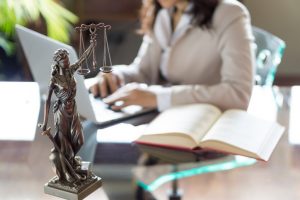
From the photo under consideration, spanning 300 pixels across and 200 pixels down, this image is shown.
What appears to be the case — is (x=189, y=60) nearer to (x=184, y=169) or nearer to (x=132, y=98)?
(x=132, y=98)

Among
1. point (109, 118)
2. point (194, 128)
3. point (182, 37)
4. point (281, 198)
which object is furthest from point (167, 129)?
point (182, 37)

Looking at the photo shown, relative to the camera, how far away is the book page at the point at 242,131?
4.30ft

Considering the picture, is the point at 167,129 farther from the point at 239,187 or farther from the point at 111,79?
the point at 111,79

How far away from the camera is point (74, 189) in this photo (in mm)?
1040

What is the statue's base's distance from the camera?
1.04 meters

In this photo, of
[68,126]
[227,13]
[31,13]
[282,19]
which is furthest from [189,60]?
[282,19]

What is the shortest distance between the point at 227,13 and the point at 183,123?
0.58 metres

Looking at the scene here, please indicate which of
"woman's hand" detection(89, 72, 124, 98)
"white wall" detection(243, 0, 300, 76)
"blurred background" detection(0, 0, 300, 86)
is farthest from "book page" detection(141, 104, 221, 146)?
"white wall" detection(243, 0, 300, 76)

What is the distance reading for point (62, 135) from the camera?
3.37ft

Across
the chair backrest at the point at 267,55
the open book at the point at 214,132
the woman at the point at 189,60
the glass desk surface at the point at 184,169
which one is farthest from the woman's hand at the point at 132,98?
the chair backrest at the point at 267,55

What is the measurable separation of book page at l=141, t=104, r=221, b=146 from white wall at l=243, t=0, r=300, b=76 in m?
2.37

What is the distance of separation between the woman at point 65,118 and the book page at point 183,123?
34 cm

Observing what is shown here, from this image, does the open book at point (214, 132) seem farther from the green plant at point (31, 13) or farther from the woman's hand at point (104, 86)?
the green plant at point (31, 13)

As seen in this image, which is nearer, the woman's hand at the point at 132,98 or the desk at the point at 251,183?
the desk at the point at 251,183
